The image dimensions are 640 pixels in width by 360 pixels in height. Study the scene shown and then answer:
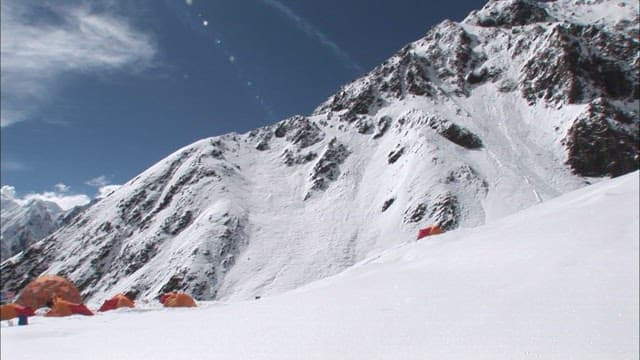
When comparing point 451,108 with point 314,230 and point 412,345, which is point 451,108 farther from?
point 412,345

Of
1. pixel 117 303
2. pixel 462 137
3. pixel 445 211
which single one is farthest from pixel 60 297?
pixel 462 137

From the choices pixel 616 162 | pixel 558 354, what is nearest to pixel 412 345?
pixel 558 354

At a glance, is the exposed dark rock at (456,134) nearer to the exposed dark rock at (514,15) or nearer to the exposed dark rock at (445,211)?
the exposed dark rock at (445,211)

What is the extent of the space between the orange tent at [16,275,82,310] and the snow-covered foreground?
3005 centimetres

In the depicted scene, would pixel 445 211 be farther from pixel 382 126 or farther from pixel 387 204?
pixel 382 126

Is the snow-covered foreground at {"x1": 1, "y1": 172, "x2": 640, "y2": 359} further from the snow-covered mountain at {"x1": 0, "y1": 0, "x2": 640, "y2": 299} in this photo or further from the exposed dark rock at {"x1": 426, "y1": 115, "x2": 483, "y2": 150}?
the exposed dark rock at {"x1": 426, "y1": 115, "x2": 483, "y2": 150}

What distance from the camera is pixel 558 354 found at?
5.93 meters

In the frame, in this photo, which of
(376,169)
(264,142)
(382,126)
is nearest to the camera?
(376,169)

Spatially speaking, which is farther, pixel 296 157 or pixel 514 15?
pixel 514 15

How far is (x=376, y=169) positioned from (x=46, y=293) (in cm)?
5863

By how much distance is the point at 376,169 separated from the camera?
286 feet

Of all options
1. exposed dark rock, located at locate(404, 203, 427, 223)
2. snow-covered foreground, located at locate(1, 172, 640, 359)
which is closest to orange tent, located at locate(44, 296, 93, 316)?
snow-covered foreground, located at locate(1, 172, 640, 359)

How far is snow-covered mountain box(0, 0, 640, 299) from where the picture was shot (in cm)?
6825

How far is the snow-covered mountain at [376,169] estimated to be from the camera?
224ft
